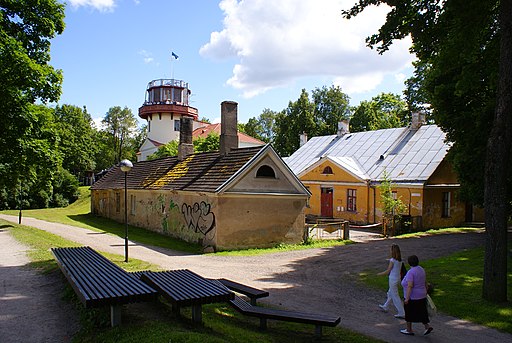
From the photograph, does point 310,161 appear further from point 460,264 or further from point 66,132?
point 66,132

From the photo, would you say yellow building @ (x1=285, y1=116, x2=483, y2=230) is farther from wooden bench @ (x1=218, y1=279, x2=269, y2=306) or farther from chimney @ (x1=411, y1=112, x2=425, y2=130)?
wooden bench @ (x1=218, y1=279, x2=269, y2=306)

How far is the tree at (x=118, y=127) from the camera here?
74.0 metres

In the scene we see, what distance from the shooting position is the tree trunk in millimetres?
10383

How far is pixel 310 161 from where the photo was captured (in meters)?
37.2

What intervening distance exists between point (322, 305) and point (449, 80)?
13063 millimetres

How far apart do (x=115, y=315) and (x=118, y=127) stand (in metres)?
72.1

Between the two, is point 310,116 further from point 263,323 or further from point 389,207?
point 263,323

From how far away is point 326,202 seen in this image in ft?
107

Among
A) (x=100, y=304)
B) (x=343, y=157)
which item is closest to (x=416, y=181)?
(x=343, y=157)

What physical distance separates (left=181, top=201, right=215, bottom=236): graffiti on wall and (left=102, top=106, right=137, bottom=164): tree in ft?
A: 186

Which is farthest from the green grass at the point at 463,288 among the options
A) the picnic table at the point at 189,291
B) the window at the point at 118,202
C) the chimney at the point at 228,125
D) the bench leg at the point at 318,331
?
the window at the point at 118,202

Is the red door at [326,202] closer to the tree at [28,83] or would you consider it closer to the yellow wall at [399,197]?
the yellow wall at [399,197]

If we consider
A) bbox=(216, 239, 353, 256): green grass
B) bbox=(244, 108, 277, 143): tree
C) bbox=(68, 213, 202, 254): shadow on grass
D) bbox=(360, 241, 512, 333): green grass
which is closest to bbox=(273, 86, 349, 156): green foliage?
bbox=(244, 108, 277, 143): tree

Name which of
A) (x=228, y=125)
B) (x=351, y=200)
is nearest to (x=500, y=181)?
(x=228, y=125)
